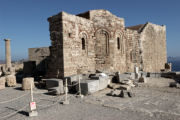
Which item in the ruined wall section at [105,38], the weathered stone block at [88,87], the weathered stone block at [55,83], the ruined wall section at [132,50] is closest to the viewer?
the weathered stone block at [88,87]

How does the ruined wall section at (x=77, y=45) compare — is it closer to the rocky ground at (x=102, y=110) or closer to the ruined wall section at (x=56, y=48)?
the ruined wall section at (x=56, y=48)

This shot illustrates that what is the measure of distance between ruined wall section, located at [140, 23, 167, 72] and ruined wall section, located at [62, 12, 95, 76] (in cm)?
706

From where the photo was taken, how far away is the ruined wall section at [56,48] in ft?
31.4

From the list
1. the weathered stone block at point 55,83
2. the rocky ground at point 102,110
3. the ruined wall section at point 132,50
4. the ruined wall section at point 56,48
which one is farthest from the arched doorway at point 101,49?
the rocky ground at point 102,110

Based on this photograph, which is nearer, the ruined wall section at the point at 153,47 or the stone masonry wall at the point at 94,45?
the stone masonry wall at the point at 94,45

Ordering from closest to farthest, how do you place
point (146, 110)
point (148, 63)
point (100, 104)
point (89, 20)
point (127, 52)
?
point (146, 110), point (100, 104), point (89, 20), point (127, 52), point (148, 63)

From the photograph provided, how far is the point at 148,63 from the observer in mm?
17047

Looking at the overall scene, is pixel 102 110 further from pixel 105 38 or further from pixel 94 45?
pixel 105 38

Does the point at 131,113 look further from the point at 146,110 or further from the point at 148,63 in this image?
the point at 148,63

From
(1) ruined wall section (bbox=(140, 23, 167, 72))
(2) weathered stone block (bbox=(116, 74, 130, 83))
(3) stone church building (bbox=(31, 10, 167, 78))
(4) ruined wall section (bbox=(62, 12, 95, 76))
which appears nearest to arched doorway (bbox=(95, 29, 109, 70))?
(3) stone church building (bbox=(31, 10, 167, 78))

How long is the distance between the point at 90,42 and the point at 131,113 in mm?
7694

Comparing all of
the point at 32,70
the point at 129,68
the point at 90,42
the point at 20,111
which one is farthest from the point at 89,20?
the point at 20,111

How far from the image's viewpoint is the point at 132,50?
47.5 feet

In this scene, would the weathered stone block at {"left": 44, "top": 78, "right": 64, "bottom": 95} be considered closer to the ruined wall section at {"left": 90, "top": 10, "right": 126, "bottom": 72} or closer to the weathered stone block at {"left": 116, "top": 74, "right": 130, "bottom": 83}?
the weathered stone block at {"left": 116, "top": 74, "right": 130, "bottom": 83}
